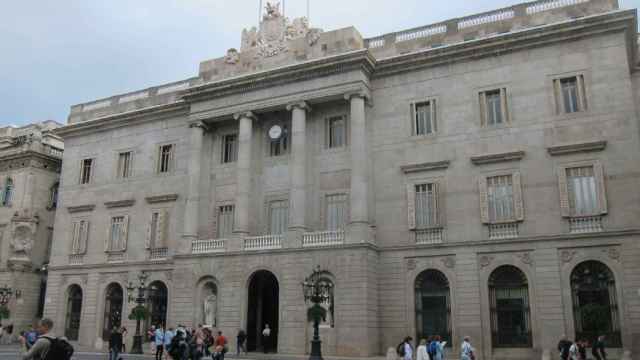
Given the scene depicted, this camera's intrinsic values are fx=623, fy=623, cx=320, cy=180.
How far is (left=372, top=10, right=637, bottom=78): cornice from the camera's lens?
29.5m

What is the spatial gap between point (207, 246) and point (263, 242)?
3.73 meters

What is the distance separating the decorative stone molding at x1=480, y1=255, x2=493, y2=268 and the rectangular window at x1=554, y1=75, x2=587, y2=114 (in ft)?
25.7

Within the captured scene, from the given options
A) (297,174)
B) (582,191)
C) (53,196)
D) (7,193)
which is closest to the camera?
(582,191)

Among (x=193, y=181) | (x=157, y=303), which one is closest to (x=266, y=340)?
(x=157, y=303)

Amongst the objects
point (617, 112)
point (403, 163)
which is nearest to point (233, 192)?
point (403, 163)

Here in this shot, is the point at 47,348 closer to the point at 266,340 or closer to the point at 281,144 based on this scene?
the point at 266,340

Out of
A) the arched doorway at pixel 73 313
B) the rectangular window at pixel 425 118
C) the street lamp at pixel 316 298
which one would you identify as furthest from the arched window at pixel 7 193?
the rectangular window at pixel 425 118

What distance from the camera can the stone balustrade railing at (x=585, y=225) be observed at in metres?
28.2

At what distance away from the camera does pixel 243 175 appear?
35.5 meters

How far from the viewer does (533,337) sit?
2847 cm

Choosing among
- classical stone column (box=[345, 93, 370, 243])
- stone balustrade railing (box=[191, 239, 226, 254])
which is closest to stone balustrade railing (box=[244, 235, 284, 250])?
stone balustrade railing (box=[191, 239, 226, 254])

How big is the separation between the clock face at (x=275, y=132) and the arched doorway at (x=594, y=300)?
17423 millimetres

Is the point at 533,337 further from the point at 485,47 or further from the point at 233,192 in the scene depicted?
the point at 233,192

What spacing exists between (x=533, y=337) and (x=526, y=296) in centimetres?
190
